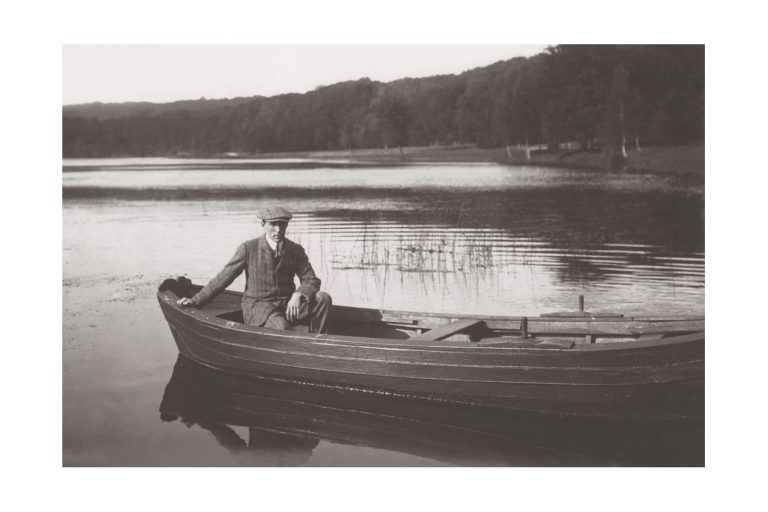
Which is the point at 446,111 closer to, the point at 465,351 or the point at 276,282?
the point at 276,282

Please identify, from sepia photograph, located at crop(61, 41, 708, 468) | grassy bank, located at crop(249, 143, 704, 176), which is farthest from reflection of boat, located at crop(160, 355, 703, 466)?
grassy bank, located at crop(249, 143, 704, 176)

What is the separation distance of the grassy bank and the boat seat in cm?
275

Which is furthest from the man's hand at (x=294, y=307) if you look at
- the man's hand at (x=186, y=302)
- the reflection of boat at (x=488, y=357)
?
the man's hand at (x=186, y=302)

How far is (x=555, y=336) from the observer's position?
7000 mm

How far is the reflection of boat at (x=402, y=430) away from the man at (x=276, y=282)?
1.92ft

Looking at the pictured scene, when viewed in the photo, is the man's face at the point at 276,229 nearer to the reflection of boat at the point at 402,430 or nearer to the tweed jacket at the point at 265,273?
the tweed jacket at the point at 265,273

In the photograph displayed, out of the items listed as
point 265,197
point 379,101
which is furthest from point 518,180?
point 379,101

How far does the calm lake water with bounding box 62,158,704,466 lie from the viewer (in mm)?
6148

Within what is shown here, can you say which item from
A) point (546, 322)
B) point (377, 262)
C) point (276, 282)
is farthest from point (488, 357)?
point (377, 262)

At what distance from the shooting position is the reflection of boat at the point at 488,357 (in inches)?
226

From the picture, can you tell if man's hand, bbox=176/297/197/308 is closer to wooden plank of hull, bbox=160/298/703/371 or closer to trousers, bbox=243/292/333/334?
wooden plank of hull, bbox=160/298/703/371

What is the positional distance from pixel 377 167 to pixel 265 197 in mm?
2007

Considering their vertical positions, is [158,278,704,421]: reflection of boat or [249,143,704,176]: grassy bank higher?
[249,143,704,176]: grassy bank

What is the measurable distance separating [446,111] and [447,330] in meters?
4.08
